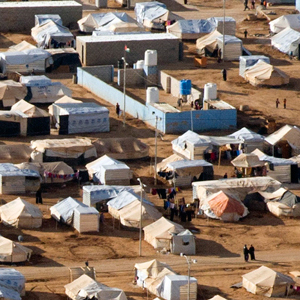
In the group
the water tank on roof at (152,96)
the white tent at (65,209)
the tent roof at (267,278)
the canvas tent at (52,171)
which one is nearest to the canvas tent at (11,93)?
the water tank on roof at (152,96)

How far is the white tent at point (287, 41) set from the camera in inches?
3986

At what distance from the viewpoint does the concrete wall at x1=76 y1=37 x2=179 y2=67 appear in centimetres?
9750

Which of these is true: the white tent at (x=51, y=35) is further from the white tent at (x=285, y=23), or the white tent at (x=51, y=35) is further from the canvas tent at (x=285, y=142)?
the canvas tent at (x=285, y=142)

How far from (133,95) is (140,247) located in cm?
3041

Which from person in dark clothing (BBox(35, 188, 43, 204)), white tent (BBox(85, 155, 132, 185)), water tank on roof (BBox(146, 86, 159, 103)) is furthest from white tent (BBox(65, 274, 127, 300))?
water tank on roof (BBox(146, 86, 159, 103))

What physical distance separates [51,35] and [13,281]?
162 feet

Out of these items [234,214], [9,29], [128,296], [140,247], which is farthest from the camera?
[9,29]

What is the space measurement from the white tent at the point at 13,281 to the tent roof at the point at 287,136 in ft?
85.3

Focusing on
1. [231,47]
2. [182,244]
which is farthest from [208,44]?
[182,244]

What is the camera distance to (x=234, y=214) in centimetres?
6644

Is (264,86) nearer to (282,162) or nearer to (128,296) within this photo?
(282,162)

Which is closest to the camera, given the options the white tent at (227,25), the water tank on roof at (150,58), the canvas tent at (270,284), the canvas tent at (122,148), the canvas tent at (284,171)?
the canvas tent at (270,284)

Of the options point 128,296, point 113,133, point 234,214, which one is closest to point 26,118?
point 113,133

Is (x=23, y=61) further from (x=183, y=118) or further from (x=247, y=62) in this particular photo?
(x=183, y=118)
